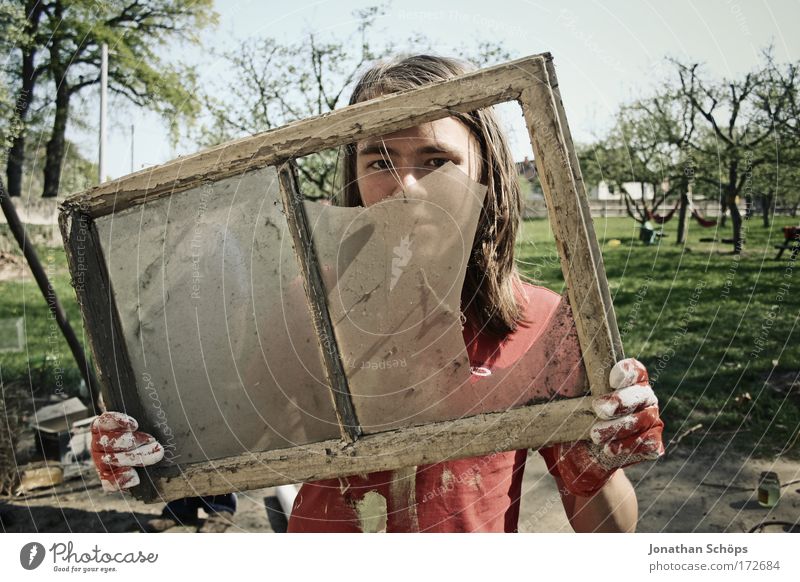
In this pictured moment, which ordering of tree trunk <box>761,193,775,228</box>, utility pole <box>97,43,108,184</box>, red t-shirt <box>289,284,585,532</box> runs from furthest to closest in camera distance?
tree trunk <box>761,193,775,228</box> → utility pole <box>97,43,108,184</box> → red t-shirt <box>289,284,585,532</box>

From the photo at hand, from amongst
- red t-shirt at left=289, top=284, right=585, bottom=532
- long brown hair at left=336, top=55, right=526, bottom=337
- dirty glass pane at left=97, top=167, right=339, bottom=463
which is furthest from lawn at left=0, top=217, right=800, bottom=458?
dirty glass pane at left=97, top=167, right=339, bottom=463

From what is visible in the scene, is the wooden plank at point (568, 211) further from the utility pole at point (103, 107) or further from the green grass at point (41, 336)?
the green grass at point (41, 336)

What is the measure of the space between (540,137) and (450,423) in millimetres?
566

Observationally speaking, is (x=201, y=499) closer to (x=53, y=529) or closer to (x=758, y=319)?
(x=53, y=529)

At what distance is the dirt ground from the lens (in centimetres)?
219

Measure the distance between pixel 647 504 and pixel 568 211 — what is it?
73.7 inches

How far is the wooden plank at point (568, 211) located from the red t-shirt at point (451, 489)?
0.54ft

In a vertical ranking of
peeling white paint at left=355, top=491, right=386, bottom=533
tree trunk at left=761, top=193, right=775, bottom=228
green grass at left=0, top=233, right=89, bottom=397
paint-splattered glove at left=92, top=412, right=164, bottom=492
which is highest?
green grass at left=0, top=233, right=89, bottom=397

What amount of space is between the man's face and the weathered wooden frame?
123mm

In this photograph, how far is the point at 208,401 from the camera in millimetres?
1318

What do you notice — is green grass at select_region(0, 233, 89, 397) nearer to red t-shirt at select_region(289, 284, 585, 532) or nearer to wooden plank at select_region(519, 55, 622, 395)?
red t-shirt at select_region(289, 284, 585, 532)

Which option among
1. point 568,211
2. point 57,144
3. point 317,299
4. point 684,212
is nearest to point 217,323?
point 317,299

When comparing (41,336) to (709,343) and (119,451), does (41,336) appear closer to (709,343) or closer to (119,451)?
(119,451)

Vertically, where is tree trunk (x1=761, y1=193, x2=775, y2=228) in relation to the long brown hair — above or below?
below
